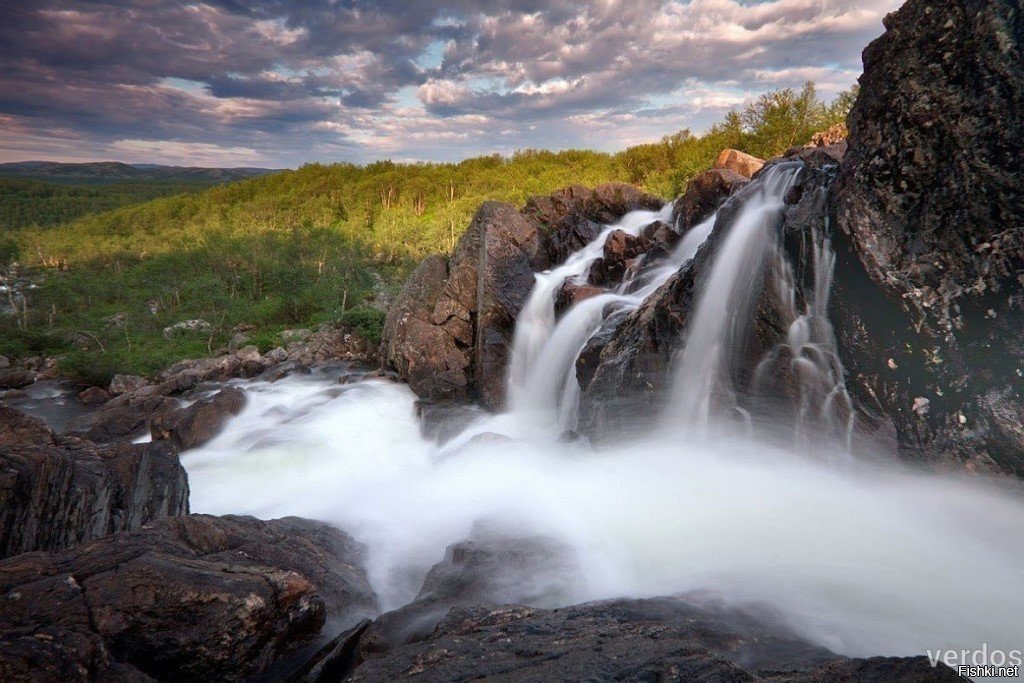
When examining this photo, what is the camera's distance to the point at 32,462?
6.33m

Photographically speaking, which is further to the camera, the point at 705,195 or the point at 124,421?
the point at 705,195

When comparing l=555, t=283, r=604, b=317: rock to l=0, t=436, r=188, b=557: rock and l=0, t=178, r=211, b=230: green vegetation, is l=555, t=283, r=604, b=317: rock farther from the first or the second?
l=0, t=178, r=211, b=230: green vegetation

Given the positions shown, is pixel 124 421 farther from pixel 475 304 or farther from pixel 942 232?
pixel 942 232

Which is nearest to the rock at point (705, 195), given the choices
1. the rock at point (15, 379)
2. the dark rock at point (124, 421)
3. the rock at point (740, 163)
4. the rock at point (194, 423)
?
the rock at point (740, 163)

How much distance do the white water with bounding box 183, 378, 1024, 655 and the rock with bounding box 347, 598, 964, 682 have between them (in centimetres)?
88

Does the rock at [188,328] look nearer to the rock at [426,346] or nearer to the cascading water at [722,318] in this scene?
the rock at [426,346]

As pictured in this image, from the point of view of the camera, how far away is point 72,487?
6.67m

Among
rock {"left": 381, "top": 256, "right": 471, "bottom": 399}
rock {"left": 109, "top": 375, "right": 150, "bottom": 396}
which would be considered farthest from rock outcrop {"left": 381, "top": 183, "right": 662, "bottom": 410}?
rock {"left": 109, "top": 375, "right": 150, "bottom": 396}

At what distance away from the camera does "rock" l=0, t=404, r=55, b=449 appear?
7.35m

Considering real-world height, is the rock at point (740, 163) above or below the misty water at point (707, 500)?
above

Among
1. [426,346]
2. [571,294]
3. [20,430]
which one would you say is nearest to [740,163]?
[571,294]

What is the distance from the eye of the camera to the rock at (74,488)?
6.00m

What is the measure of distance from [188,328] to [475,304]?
33009 mm

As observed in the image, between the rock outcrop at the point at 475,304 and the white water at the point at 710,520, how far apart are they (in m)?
5.25
